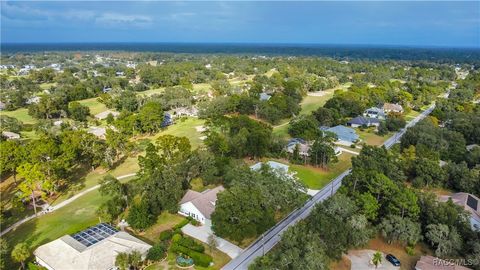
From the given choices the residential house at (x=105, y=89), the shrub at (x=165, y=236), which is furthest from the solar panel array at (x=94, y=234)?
the residential house at (x=105, y=89)

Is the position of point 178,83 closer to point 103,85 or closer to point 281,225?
point 103,85

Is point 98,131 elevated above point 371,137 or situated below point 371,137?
above

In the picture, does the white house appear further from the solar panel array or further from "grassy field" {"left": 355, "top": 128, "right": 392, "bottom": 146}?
"grassy field" {"left": 355, "top": 128, "right": 392, "bottom": 146}

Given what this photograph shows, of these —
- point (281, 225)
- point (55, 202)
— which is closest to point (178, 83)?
point (55, 202)

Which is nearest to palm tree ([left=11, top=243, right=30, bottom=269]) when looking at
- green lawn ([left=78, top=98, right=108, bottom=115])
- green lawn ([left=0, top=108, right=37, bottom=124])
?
green lawn ([left=0, top=108, right=37, bottom=124])

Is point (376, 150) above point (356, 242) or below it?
above

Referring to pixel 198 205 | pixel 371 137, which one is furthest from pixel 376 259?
pixel 371 137

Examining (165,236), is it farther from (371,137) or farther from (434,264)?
(371,137)
